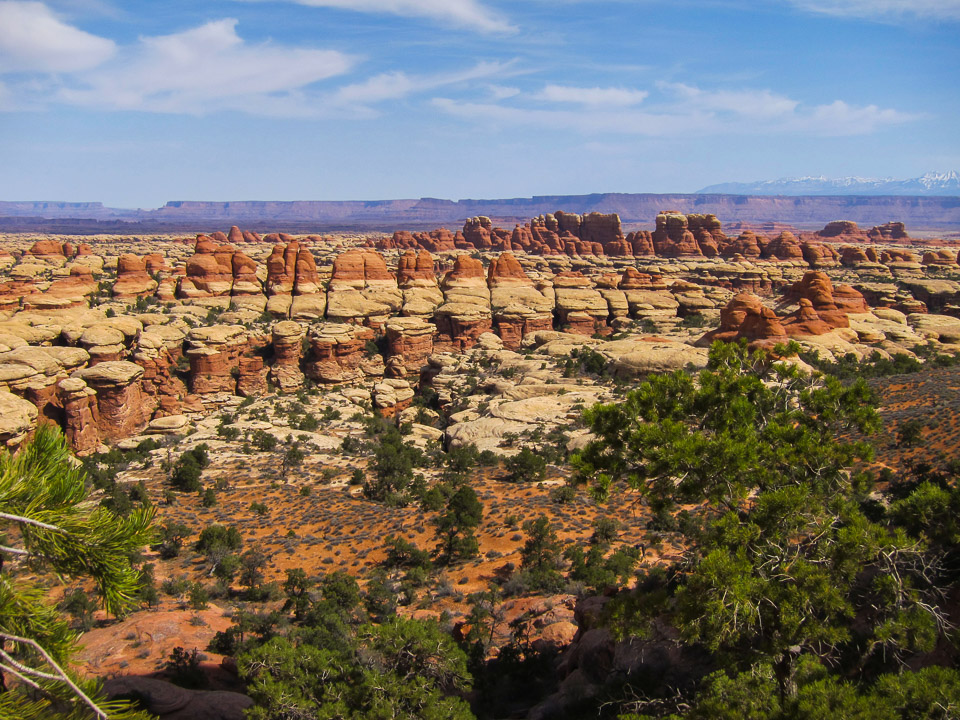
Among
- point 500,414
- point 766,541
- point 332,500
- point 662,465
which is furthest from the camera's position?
point 500,414

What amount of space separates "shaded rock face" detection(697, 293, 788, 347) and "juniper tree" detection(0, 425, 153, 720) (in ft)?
116

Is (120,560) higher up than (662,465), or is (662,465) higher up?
(120,560)

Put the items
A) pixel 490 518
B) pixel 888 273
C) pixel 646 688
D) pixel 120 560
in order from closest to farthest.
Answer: pixel 120 560 < pixel 646 688 < pixel 490 518 < pixel 888 273

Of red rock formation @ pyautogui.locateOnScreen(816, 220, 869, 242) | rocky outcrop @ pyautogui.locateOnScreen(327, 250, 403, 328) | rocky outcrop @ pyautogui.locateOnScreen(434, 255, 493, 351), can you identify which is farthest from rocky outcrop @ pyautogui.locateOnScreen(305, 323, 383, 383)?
red rock formation @ pyautogui.locateOnScreen(816, 220, 869, 242)

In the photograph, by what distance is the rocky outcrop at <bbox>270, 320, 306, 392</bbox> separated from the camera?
4128cm

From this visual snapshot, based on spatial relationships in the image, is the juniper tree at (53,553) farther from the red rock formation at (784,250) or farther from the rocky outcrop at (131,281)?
the red rock formation at (784,250)

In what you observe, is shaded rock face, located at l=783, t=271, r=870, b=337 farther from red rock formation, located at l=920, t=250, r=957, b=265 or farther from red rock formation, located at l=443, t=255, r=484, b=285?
red rock formation, located at l=920, t=250, r=957, b=265

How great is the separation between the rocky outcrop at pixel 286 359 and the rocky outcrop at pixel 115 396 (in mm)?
9383

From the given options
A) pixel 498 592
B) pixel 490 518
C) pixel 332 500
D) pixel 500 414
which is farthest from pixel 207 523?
pixel 500 414

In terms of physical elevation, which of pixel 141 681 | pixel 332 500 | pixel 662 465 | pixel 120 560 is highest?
pixel 120 560

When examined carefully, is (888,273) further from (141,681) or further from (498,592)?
(141,681)

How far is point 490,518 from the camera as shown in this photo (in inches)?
847

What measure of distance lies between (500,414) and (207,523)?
14523 millimetres

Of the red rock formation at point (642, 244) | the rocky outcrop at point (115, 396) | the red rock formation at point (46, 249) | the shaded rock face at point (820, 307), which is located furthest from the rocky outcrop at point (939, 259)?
the red rock formation at point (46, 249)
